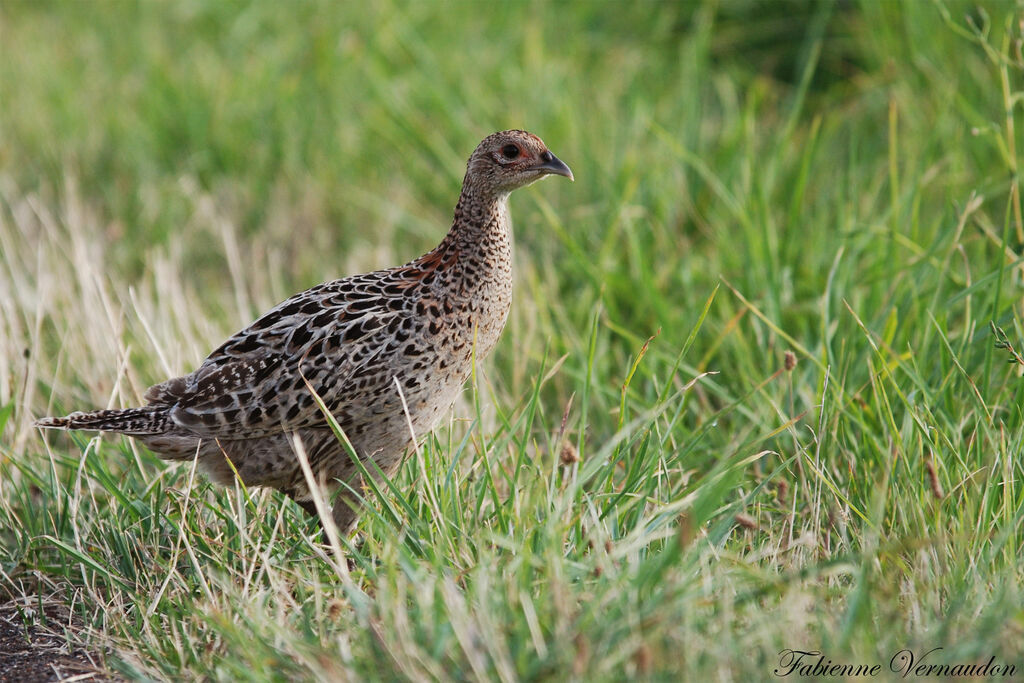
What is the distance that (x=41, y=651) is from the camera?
11.3 ft

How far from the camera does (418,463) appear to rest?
381cm

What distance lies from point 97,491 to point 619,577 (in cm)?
228

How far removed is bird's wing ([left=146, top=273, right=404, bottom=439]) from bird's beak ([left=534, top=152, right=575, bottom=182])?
0.66 metres

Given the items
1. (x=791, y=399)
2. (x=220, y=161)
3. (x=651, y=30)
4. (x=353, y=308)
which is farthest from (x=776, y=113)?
(x=353, y=308)

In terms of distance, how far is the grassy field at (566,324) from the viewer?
9.50 ft

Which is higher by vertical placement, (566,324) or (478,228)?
(478,228)

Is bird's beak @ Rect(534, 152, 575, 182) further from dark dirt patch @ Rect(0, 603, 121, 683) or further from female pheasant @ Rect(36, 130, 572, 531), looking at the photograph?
dark dirt patch @ Rect(0, 603, 121, 683)

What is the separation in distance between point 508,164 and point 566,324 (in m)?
1.17

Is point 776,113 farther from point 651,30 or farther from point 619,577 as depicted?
point 619,577
